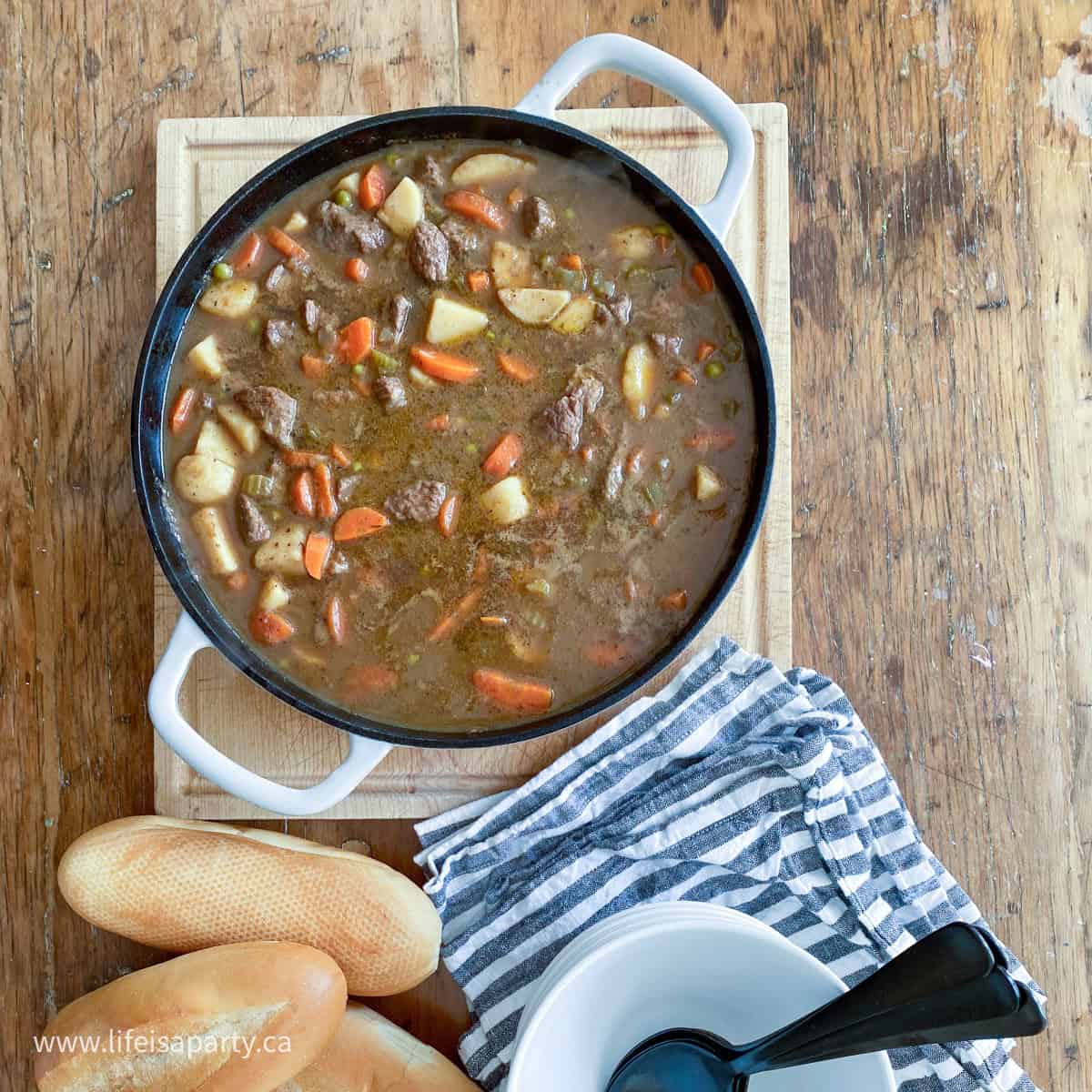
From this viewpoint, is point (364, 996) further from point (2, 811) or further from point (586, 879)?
point (2, 811)

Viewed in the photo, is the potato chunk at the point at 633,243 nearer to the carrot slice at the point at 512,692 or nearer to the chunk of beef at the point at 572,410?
the chunk of beef at the point at 572,410

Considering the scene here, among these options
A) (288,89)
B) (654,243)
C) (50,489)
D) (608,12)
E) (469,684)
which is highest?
(608,12)

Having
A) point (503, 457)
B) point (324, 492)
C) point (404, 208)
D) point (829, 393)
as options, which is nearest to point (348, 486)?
point (324, 492)

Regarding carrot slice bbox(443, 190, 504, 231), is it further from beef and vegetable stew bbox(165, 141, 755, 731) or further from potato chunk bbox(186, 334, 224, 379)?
potato chunk bbox(186, 334, 224, 379)

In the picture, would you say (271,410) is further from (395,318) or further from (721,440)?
(721,440)

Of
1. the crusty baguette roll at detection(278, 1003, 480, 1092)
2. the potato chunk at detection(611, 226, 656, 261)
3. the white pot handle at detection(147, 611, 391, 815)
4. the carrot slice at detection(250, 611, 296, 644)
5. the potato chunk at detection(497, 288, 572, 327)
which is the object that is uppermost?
the potato chunk at detection(611, 226, 656, 261)

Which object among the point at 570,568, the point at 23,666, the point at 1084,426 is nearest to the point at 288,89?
the point at 570,568

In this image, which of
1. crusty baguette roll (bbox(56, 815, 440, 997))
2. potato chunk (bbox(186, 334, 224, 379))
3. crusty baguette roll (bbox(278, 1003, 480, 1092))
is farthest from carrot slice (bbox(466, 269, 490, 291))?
crusty baguette roll (bbox(278, 1003, 480, 1092))
